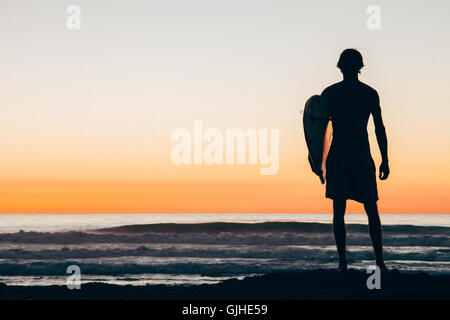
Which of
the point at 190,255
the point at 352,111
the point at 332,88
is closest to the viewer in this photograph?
the point at 352,111

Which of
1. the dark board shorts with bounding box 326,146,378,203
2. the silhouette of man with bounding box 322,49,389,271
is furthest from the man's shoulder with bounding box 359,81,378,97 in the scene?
the dark board shorts with bounding box 326,146,378,203

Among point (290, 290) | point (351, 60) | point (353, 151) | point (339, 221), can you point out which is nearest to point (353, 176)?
point (353, 151)

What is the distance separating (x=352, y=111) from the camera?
269 inches

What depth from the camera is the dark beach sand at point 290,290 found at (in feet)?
21.1

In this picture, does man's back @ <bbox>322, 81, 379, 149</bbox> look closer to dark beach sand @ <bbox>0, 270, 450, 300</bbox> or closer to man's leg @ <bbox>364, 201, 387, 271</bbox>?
man's leg @ <bbox>364, 201, 387, 271</bbox>

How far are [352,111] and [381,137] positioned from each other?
0.46 metres

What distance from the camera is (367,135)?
22.6 feet

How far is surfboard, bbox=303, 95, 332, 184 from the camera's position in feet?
23.2

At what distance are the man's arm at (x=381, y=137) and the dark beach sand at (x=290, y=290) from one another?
124cm

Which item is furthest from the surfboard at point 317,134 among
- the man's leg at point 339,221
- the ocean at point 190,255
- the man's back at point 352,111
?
the ocean at point 190,255

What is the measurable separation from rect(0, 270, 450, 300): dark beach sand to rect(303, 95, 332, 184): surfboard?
49.3 inches

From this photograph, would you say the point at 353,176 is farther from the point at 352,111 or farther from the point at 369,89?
the point at 369,89
